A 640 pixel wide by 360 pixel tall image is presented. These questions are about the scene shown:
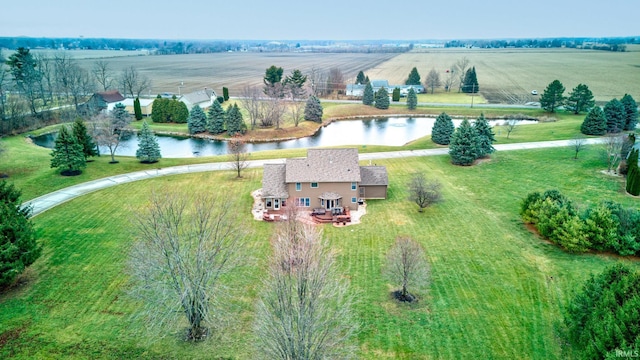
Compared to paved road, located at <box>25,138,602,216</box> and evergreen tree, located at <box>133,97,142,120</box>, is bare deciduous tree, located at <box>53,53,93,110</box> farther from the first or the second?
paved road, located at <box>25,138,602,216</box>

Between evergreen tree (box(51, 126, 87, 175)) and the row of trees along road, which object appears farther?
the row of trees along road

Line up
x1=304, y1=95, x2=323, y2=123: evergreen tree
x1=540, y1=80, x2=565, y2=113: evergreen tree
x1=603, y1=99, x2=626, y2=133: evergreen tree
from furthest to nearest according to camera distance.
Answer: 1. x1=304, y1=95, x2=323, y2=123: evergreen tree
2. x1=540, y1=80, x2=565, y2=113: evergreen tree
3. x1=603, y1=99, x2=626, y2=133: evergreen tree

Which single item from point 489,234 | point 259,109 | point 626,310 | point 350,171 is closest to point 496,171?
point 489,234

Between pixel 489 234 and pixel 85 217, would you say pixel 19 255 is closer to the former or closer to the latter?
pixel 85 217

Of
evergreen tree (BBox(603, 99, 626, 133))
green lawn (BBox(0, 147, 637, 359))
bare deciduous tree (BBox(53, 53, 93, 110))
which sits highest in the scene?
bare deciduous tree (BBox(53, 53, 93, 110))

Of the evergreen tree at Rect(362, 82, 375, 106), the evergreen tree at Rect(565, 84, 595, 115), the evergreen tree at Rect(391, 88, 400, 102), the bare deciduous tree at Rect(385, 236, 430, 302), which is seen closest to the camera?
the bare deciduous tree at Rect(385, 236, 430, 302)

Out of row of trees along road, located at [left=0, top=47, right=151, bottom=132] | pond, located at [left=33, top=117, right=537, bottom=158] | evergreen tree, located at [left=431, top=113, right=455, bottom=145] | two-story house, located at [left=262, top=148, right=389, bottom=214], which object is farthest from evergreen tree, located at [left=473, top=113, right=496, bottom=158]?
row of trees along road, located at [left=0, top=47, right=151, bottom=132]
